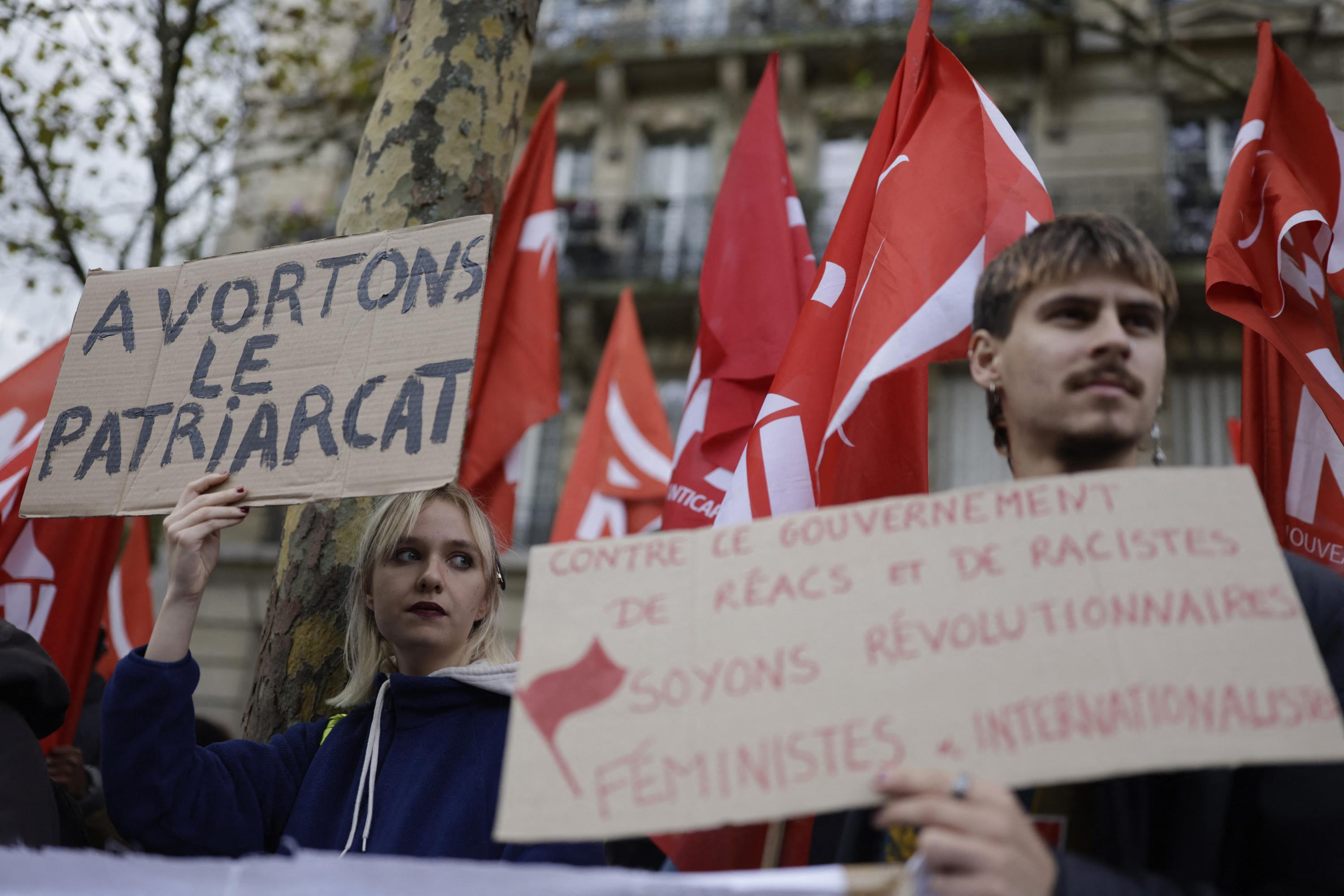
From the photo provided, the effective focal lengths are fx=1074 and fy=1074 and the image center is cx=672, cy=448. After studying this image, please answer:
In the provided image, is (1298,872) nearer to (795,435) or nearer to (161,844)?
(795,435)

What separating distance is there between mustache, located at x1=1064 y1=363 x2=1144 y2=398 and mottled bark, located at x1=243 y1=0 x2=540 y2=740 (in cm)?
205

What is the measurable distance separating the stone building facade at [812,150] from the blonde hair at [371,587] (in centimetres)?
875

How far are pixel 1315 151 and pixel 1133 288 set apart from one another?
77.3 inches

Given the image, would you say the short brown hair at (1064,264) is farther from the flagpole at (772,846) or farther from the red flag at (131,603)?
the red flag at (131,603)

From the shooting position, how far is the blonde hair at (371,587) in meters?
2.34

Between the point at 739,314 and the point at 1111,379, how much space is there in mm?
2154

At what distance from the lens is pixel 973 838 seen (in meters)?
1.20

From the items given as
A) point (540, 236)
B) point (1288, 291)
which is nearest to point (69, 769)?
point (540, 236)

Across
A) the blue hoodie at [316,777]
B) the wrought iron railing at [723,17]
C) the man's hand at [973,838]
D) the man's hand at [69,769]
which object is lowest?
the man's hand at [973,838]

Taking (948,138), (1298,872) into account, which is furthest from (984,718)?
(948,138)

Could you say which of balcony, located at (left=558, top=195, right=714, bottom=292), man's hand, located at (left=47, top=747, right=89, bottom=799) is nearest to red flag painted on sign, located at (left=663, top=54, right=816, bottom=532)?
man's hand, located at (left=47, top=747, right=89, bottom=799)

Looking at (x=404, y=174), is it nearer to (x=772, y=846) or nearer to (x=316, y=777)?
(x=316, y=777)

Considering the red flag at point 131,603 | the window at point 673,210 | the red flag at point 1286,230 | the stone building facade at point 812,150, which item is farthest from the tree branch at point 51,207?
the red flag at point 1286,230

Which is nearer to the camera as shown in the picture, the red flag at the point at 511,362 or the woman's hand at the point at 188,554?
the woman's hand at the point at 188,554
